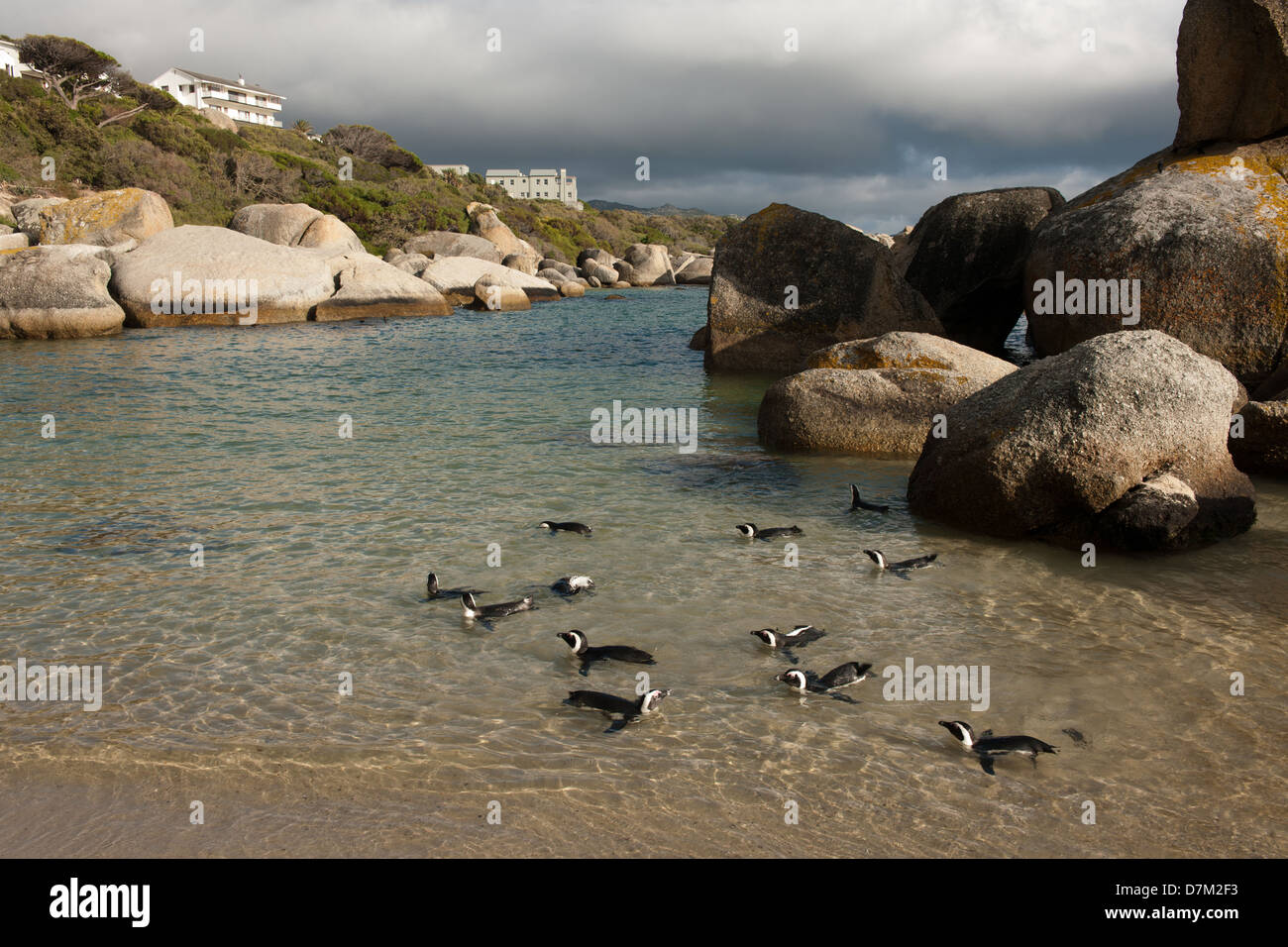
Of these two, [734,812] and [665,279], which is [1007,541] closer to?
[734,812]

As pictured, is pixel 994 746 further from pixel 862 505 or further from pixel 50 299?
pixel 50 299

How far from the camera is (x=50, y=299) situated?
87.3 ft

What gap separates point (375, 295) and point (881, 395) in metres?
26.6

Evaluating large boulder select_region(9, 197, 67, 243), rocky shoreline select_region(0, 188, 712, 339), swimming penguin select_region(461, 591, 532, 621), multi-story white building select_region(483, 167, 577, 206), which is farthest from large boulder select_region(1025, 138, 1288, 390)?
multi-story white building select_region(483, 167, 577, 206)

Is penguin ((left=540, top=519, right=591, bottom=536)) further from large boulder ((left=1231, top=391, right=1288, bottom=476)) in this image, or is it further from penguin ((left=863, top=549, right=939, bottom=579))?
large boulder ((left=1231, top=391, right=1288, bottom=476))

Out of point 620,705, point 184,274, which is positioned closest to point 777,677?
point 620,705

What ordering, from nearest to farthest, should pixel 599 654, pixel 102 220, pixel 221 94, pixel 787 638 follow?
pixel 599 654
pixel 787 638
pixel 102 220
pixel 221 94

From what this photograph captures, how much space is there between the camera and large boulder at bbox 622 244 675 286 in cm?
→ 7756

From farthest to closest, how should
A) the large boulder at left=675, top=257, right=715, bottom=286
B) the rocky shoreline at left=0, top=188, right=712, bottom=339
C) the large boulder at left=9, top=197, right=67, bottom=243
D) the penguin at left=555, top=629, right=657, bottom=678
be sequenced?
the large boulder at left=675, top=257, right=715, bottom=286 < the large boulder at left=9, top=197, right=67, bottom=243 < the rocky shoreline at left=0, top=188, right=712, bottom=339 < the penguin at left=555, top=629, right=657, bottom=678

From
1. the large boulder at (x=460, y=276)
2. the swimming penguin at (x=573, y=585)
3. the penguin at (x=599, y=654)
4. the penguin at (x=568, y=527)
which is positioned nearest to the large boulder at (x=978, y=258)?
the penguin at (x=568, y=527)

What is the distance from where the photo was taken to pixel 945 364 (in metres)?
12.0

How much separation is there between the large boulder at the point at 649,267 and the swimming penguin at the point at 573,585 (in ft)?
235

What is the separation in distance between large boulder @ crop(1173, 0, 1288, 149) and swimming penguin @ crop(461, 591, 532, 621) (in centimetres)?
1429

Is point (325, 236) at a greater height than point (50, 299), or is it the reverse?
point (325, 236)
